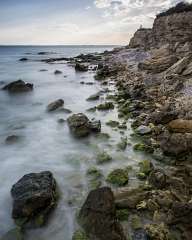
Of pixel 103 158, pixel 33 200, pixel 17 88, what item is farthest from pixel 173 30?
pixel 33 200

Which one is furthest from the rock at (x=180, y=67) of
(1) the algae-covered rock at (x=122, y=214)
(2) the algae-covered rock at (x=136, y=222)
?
(2) the algae-covered rock at (x=136, y=222)

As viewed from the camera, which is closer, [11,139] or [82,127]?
[11,139]

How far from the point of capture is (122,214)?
23.1 ft

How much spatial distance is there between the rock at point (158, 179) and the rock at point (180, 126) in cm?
351

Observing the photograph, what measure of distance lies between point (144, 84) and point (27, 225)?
1575 centimetres

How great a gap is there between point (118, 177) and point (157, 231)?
2.73 metres

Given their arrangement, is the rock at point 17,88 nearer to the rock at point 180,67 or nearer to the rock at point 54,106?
the rock at point 54,106

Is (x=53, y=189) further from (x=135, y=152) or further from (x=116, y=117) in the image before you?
(x=116, y=117)

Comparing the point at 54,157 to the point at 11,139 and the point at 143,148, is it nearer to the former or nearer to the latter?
the point at 11,139

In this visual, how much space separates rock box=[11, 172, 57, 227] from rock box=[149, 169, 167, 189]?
2.88 meters

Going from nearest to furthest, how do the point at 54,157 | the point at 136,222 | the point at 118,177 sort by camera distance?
the point at 136,222, the point at 118,177, the point at 54,157

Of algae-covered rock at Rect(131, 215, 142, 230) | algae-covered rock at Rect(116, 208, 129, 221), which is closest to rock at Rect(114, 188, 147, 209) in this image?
algae-covered rock at Rect(116, 208, 129, 221)

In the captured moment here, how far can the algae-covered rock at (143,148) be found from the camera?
34.7ft

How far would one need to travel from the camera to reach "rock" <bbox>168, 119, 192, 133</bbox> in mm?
11226
